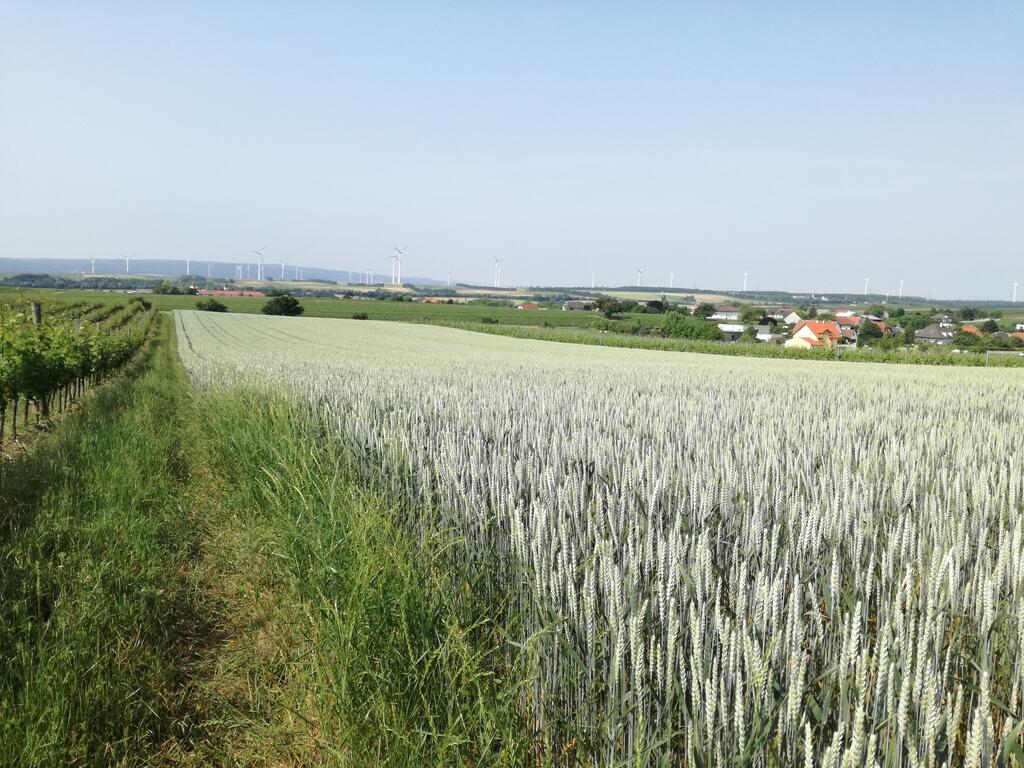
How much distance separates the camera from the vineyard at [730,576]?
181 centimetres

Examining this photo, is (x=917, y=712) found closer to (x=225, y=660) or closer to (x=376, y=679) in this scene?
(x=376, y=679)

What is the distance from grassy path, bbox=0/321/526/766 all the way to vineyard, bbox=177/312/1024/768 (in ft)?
0.80

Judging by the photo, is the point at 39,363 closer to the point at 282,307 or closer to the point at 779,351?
the point at 779,351

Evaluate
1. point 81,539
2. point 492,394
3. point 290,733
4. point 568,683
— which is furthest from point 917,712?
point 492,394

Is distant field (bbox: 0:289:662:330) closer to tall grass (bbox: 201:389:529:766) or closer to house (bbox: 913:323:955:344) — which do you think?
house (bbox: 913:323:955:344)

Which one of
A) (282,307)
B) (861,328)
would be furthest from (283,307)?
(861,328)

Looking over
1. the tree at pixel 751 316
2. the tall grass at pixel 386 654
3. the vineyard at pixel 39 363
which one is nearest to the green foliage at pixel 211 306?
the vineyard at pixel 39 363

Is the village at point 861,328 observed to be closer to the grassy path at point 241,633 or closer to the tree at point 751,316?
the tree at point 751,316

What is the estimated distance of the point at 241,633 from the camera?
172 inches

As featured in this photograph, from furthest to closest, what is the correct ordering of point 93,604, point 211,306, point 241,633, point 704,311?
1. point 704,311
2. point 211,306
3. point 241,633
4. point 93,604

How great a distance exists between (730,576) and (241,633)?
124 inches

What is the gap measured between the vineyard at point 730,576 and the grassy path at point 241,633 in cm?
24

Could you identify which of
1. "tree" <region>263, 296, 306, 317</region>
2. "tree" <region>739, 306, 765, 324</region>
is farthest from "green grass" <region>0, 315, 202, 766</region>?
"tree" <region>739, 306, 765, 324</region>

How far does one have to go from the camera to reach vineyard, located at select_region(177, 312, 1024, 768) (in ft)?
5.93
